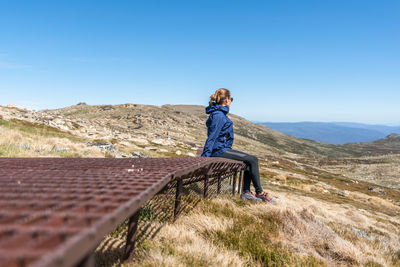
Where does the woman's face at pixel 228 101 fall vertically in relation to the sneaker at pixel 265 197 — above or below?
above

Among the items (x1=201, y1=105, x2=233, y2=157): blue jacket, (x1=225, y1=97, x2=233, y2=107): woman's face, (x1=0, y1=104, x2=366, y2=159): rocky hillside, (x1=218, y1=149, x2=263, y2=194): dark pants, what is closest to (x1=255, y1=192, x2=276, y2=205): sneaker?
(x1=218, y1=149, x2=263, y2=194): dark pants

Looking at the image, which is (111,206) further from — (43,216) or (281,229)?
(281,229)

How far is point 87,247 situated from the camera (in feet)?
3.68

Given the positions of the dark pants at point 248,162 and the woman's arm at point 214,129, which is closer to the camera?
the woman's arm at point 214,129

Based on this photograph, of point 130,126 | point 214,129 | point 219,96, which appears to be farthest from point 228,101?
point 130,126

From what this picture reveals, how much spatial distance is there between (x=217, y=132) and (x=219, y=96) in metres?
1.12

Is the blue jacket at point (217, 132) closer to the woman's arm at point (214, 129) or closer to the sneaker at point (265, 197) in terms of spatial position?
the woman's arm at point (214, 129)

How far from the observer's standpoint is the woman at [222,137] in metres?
6.82

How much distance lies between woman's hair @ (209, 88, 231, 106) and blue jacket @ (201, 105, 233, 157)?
21 cm

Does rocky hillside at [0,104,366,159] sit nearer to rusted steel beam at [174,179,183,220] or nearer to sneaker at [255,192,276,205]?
sneaker at [255,192,276,205]

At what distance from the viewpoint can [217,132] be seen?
22.3ft

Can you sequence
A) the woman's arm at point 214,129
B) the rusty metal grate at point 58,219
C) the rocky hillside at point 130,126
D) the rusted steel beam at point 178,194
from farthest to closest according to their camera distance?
the rocky hillside at point 130,126, the woman's arm at point 214,129, the rusted steel beam at point 178,194, the rusty metal grate at point 58,219

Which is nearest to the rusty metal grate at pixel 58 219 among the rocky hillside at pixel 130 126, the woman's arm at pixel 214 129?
the woman's arm at pixel 214 129

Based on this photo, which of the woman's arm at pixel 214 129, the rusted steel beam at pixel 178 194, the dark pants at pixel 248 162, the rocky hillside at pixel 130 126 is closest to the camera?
the rusted steel beam at pixel 178 194
